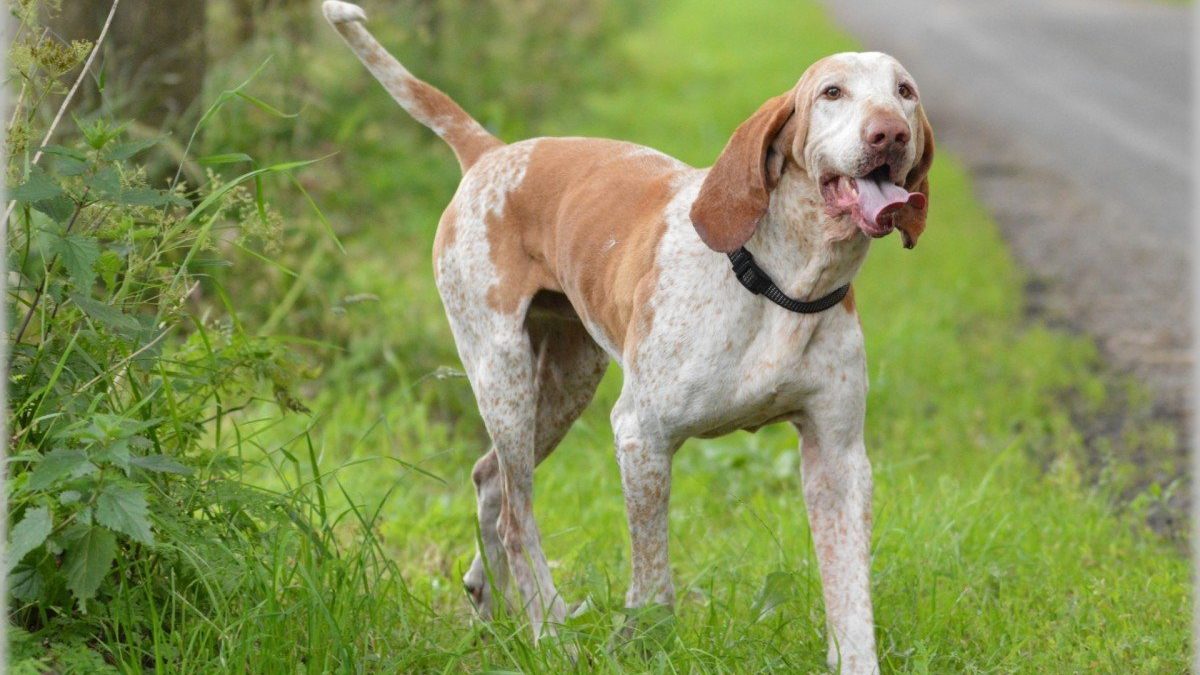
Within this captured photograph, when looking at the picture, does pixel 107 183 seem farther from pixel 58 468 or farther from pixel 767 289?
pixel 767 289

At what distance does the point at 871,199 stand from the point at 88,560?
1.82 m

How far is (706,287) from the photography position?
3809 millimetres

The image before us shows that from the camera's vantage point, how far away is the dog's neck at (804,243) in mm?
3668

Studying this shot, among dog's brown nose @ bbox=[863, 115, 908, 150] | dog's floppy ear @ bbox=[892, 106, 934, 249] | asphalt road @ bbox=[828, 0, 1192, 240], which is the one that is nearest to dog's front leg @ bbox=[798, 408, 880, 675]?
dog's floppy ear @ bbox=[892, 106, 934, 249]

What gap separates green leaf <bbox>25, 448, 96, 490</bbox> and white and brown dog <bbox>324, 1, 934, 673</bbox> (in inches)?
44.3

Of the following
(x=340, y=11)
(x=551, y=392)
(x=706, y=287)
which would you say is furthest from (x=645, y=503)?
(x=340, y=11)

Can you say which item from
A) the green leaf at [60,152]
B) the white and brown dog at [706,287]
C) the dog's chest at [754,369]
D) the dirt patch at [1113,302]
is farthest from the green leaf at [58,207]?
the dirt patch at [1113,302]

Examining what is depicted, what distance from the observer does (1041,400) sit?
691cm

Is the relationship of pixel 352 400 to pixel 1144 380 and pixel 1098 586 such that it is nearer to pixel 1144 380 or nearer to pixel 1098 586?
pixel 1098 586

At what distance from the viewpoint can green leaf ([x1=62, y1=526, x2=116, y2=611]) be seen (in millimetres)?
3250

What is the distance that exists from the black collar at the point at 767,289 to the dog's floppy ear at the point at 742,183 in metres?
0.09

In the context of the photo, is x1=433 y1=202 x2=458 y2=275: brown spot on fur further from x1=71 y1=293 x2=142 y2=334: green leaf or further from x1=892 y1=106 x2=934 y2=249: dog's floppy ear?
x1=892 y1=106 x2=934 y2=249: dog's floppy ear

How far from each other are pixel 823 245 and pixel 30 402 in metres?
1.81

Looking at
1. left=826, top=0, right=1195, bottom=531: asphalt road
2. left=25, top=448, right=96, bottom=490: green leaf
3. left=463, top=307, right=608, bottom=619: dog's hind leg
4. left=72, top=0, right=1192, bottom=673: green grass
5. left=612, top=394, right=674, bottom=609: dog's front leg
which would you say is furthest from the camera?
left=826, top=0, right=1195, bottom=531: asphalt road
